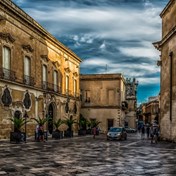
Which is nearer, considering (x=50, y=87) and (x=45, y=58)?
(x=45, y=58)

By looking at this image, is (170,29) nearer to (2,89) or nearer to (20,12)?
(20,12)

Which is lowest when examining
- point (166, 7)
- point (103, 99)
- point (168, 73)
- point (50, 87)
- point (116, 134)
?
point (116, 134)

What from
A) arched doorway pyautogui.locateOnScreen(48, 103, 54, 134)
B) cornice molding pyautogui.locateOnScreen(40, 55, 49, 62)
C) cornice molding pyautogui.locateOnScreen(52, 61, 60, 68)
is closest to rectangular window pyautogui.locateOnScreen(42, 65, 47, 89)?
cornice molding pyautogui.locateOnScreen(40, 55, 49, 62)

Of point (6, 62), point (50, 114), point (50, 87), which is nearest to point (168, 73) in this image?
point (6, 62)

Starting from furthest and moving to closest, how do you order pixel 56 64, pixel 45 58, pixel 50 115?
pixel 56 64, pixel 50 115, pixel 45 58

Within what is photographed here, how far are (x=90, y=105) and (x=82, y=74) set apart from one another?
556cm

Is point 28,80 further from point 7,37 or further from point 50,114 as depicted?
point 50,114

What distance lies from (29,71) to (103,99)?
25.0m

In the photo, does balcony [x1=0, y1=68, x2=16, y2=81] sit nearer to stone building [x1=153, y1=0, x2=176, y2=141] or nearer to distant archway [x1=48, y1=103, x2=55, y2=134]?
distant archway [x1=48, y1=103, x2=55, y2=134]

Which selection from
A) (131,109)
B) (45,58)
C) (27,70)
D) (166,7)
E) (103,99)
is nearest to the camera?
(166,7)

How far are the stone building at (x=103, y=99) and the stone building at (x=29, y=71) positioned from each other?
38.6ft

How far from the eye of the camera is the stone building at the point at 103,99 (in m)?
55.3

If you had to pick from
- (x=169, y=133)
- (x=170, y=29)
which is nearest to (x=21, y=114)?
(x=169, y=133)

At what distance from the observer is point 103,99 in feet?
184
